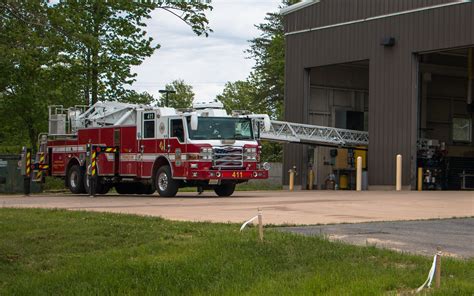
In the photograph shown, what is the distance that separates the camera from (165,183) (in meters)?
23.9

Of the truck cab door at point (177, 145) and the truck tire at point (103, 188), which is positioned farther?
the truck tire at point (103, 188)

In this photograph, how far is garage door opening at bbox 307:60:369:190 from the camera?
3895 centimetres

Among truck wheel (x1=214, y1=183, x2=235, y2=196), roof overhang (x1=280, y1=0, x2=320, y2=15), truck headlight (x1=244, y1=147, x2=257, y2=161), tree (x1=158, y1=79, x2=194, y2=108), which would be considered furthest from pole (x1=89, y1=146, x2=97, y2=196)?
tree (x1=158, y1=79, x2=194, y2=108)

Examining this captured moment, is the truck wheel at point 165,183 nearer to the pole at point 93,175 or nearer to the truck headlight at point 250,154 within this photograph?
the truck headlight at point 250,154

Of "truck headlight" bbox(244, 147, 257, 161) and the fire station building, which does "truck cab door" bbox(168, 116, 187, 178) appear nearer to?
"truck headlight" bbox(244, 147, 257, 161)

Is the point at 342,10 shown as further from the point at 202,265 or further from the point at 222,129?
the point at 202,265

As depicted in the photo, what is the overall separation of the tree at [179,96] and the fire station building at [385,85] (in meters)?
43.9

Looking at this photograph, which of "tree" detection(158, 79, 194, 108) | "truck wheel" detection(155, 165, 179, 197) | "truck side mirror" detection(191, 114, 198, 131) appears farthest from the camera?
"tree" detection(158, 79, 194, 108)

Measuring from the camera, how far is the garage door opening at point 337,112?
3895 centimetres

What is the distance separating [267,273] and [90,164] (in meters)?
17.9

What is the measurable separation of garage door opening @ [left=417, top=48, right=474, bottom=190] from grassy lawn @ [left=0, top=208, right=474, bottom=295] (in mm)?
26852

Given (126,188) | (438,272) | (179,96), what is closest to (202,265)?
(438,272)

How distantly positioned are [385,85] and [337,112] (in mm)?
6807

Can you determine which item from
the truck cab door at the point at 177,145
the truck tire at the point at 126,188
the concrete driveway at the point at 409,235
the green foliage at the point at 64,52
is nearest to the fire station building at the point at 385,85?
the green foliage at the point at 64,52
